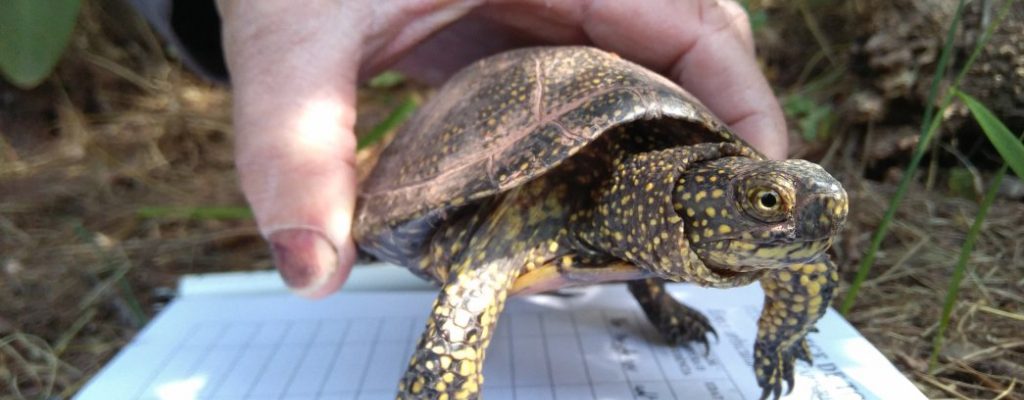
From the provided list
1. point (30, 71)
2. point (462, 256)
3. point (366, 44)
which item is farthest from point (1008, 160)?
point (30, 71)

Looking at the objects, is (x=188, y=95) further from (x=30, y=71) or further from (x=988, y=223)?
(x=988, y=223)

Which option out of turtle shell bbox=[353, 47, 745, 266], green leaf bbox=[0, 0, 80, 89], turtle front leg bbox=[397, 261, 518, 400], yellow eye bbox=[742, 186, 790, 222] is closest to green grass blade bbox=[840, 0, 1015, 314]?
turtle shell bbox=[353, 47, 745, 266]

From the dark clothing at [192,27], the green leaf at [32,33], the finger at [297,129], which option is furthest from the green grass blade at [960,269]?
the dark clothing at [192,27]

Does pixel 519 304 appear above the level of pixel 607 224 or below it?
below

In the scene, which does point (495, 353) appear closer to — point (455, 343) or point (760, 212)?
point (455, 343)

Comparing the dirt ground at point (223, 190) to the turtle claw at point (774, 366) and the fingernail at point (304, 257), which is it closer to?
the turtle claw at point (774, 366)

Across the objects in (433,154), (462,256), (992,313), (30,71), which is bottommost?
(992,313)

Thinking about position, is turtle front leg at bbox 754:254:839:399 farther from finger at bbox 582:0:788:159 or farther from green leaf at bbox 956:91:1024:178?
finger at bbox 582:0:788:159
